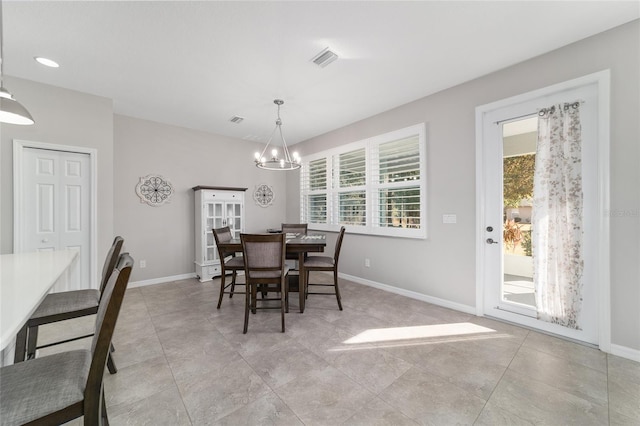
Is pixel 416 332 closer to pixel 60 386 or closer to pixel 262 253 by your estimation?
pixel 262 253

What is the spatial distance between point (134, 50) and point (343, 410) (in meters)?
3.44

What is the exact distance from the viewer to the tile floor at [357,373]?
1.51 meters

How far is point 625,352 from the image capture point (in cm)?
204

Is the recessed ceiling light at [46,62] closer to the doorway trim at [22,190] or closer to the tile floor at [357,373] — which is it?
the doorway trim at [22,190]

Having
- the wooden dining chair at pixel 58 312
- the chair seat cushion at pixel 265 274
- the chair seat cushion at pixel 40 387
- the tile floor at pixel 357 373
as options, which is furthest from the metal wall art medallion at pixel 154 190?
the chair seat cushion at pixel 40 387

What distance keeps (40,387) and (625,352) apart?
3.72 metres

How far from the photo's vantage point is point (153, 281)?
4.20 m

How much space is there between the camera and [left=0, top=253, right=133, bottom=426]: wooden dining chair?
88 cm

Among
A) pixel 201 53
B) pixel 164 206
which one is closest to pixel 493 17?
pixel 201 53

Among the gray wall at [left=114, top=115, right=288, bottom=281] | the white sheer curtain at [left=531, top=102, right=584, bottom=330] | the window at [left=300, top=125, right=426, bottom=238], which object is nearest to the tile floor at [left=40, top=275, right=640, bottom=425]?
the white sheer curtain at [left=531, top=102, right=584, bottom=330]

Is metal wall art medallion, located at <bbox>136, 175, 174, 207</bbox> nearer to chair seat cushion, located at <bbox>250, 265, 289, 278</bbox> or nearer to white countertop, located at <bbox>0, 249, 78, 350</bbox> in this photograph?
white countertop, located at <bbox>0, 249, 78, 350</bbox>

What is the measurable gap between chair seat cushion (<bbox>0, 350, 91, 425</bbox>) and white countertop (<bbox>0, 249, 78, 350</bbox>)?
266 mm

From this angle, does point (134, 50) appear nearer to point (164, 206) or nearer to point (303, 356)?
point (164, 206)

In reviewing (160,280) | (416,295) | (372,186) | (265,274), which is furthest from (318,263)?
(160,280)
